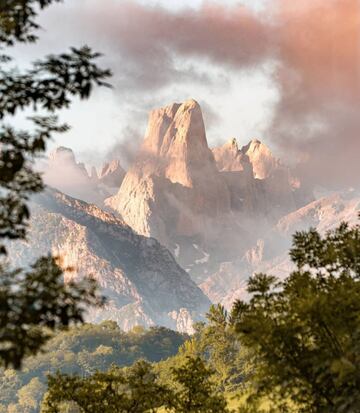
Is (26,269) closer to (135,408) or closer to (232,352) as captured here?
(135,408)

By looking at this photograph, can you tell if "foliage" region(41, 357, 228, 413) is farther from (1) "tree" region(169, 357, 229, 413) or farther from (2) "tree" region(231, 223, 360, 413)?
(2) "tree" region(231, 223, 360, 413)

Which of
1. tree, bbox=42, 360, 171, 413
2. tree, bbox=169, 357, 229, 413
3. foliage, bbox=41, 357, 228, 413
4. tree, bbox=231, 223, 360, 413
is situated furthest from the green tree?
tree, bbox=231, 223, 360, 413

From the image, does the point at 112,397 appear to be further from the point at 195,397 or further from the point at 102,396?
the point at 195,397

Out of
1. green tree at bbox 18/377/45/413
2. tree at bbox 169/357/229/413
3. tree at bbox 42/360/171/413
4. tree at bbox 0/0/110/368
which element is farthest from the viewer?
green tree at bbox 18/377/45/413

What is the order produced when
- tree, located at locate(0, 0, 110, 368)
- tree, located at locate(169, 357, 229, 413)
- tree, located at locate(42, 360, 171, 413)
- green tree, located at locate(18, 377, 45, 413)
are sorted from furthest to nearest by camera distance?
green tree, located at locate(18, 377, 45, 413) < tree, located at locate(169, 357, 229, 413) < tree, located at locate(42, 360, 171, 413) < tree, located at locate(0, 0, 110, 368)

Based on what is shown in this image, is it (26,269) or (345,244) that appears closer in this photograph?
(26,269)

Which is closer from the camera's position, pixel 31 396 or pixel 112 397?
pixel 112 397

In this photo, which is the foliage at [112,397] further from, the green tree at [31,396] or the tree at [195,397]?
the green tree at [31,396]

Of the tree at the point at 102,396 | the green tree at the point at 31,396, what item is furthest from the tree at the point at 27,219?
the green tree at the point at 31,396

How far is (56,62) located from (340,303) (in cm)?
883

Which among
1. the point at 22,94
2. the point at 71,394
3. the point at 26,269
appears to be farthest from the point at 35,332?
the point at 71,394

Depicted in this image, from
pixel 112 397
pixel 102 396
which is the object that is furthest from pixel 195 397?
pixel 102 396

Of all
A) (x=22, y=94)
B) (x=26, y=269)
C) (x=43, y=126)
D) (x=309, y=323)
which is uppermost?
(x=22, y=94)

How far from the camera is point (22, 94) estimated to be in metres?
10.8
